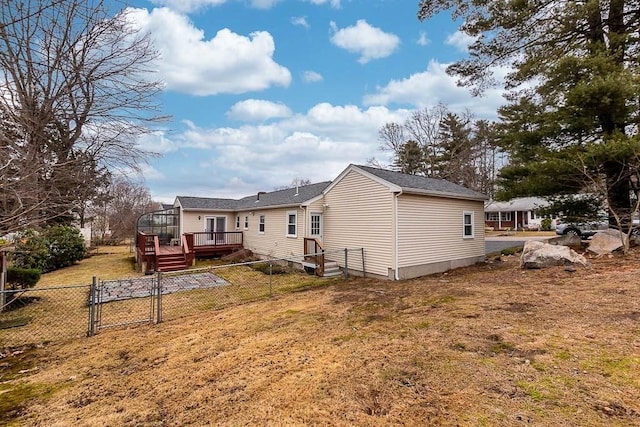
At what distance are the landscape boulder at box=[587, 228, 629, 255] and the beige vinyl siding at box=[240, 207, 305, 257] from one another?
10.5 meters

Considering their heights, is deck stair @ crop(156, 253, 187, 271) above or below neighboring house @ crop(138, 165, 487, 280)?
below

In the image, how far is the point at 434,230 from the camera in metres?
11.3

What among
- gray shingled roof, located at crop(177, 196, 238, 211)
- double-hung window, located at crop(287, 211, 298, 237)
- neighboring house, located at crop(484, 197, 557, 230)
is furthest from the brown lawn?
neighboring house, located at crop(484, 197, 557, 230)

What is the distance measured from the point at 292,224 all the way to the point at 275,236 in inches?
61.8

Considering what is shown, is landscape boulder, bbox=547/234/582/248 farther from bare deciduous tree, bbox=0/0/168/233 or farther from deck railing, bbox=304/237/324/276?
bare deciduous tree, bbox=0/0/168/233

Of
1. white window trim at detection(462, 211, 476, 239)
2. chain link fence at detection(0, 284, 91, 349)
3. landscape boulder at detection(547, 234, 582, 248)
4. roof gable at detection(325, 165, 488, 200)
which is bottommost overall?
chain link fence at detection(0, 284, 91, 349)

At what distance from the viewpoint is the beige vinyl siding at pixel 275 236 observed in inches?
533

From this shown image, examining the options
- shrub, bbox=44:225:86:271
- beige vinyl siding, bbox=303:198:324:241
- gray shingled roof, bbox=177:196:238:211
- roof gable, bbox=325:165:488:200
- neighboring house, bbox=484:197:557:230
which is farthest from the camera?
neighboring house, bbox=484:197:557:230

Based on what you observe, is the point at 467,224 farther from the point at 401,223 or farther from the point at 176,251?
the point at 176,251

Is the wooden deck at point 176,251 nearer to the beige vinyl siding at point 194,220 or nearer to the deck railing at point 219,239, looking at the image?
the deck railing at point 219,239

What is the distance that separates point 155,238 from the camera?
44.7 feet

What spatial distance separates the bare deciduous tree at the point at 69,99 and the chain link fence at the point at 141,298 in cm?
219

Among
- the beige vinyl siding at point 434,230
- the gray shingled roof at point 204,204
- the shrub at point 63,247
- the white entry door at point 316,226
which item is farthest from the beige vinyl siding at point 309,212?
the shrub at point 63,247

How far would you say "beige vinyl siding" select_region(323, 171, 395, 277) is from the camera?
1031 centimetres
